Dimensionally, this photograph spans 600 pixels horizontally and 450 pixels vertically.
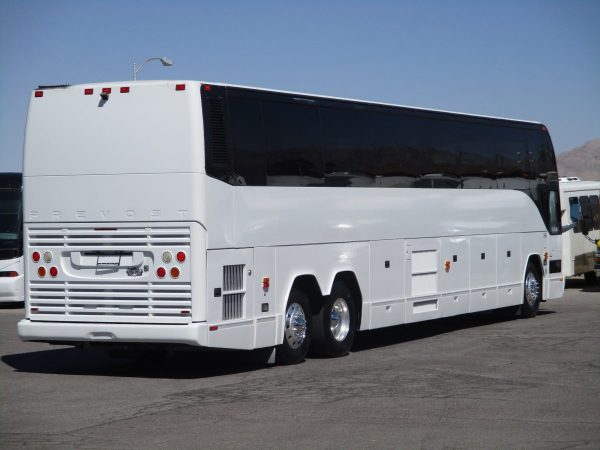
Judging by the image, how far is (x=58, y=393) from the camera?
1306 cm

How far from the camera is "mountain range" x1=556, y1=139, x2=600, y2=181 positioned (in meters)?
144

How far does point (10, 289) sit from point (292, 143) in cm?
1369

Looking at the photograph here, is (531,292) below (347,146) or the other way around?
below

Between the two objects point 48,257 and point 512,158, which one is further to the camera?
point 512,158

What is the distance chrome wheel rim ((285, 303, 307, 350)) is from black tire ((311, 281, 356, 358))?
39 centimetres

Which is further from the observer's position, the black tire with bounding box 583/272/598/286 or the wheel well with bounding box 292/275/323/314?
the black tire with bounding box 583/272/598/286

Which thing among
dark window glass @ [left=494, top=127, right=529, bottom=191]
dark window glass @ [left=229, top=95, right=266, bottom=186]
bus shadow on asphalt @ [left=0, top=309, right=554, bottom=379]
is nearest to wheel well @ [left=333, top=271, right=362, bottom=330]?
bus shadow on asphalt @ [left=0, top=309, right=554, bottom=379]

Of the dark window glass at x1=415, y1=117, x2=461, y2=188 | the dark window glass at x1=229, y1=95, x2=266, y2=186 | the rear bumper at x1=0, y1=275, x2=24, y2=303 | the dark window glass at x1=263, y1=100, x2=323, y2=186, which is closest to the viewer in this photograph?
the dark window glass at x1=229, y1=95, x2=266, y2=186

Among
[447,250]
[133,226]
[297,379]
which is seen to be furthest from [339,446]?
[447,250]

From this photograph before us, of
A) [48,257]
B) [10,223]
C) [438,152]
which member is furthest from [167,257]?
[10,223]

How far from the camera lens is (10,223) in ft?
91.7

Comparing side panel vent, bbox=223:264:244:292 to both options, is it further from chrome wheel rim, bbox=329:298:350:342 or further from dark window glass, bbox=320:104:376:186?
dark window glass, bbox=320:104:376:186

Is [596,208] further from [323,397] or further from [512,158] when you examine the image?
[323,397]

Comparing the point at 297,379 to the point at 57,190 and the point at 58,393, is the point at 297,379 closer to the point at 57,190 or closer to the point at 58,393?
the point at 58,393
